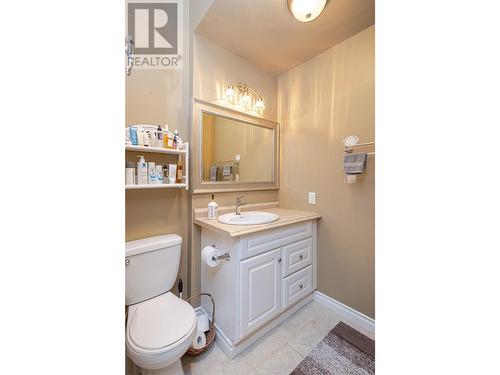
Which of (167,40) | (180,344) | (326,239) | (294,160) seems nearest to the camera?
(180,344)

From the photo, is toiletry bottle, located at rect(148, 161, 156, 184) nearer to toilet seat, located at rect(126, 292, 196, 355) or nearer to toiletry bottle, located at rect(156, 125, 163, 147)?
toiletry bottle, located at rect(156, 125, 163, 147)

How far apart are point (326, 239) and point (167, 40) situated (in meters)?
2.26

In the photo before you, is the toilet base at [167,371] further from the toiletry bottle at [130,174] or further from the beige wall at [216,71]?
the beige wall at [216,71]

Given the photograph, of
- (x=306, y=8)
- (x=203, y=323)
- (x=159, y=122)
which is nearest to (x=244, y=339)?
(x=203, y=323)

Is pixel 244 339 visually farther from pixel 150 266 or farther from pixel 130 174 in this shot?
pixel 130 174

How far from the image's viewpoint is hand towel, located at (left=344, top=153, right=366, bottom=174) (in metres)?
1.51

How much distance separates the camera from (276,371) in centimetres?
123

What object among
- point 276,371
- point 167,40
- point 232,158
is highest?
point 167,40

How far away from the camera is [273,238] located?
4.92 ft

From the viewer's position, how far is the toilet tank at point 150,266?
122 centimetres
